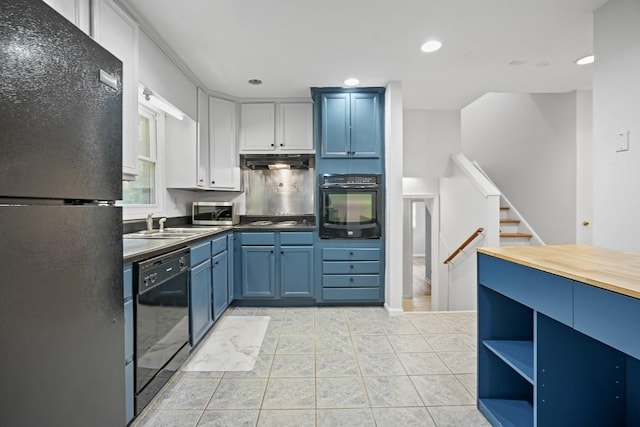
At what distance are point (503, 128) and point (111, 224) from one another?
541 centimetres

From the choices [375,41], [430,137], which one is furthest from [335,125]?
[430,137]

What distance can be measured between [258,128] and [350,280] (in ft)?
7.02

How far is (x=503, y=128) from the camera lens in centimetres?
484

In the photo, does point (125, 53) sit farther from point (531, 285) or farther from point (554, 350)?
point (554, 350)

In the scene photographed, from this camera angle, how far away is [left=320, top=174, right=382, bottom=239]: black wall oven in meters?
3.48

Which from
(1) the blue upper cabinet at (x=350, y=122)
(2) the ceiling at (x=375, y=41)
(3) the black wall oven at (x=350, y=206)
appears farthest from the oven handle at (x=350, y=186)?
(2) the ceiling at (x=375, y=41)

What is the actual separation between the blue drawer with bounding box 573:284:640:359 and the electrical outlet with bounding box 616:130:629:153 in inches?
54.4

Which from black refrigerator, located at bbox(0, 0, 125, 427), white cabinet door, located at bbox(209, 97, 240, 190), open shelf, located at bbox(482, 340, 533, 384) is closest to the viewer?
black refrigerator, located at bbox(0, 0, 125, 427)

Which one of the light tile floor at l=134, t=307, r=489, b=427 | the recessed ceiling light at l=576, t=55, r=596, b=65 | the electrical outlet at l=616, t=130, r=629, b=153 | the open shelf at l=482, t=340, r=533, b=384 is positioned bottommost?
the light tile floor at l=134, t=307, r=489, b=427

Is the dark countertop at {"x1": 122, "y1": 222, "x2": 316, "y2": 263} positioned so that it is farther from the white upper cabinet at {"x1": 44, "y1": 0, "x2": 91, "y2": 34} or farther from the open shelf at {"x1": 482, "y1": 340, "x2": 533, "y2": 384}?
the open shelf at {"x1": 482, "y1": 340, "x2": 533, "y2": 384}

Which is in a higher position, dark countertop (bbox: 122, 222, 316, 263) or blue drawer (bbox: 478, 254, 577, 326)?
dark countertop (bbox: 122, 222, 316, 263)

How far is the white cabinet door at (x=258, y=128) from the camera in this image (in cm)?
374

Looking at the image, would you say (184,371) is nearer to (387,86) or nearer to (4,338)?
(4,338)

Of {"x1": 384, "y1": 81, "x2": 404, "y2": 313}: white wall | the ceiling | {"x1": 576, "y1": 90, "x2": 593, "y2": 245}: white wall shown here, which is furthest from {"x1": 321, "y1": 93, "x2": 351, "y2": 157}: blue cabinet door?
{"x1": 576, "y1": 90, "x2": 593, "y2": 245}: white wall
